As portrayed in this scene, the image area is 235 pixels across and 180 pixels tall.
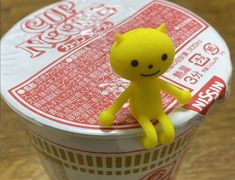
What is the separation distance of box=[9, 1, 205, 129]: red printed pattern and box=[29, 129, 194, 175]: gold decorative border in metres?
0.04

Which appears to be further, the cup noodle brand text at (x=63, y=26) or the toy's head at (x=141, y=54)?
the cup noodle brand text at (x=63, y=26)

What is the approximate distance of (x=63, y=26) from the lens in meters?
0.58

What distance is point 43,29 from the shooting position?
0.57 m

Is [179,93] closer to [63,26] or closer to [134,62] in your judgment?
[134,62]

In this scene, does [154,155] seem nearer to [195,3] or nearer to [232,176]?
[232,176]

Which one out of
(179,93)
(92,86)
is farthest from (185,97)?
(92,86)

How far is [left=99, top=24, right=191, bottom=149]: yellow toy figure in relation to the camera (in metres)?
0.36

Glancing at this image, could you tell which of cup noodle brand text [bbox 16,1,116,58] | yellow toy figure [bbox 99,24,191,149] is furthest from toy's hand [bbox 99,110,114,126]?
cup noodle brand text [bbox 16,1,116,58]

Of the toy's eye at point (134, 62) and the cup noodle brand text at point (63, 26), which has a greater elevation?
the toy's eye at point (134, 62)

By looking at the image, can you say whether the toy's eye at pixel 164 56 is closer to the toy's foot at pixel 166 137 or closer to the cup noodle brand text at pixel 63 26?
the toy's foot at pixel 166 137

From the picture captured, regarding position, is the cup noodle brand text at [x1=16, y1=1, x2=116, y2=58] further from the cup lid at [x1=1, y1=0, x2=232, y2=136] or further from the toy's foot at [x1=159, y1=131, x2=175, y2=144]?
the toy's foot at [x1=159, y1=131, x2=175, y2=144]

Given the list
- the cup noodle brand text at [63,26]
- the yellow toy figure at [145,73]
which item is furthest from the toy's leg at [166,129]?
the cup noodle brand text at [63,26]

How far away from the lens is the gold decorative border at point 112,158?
449 millimetres

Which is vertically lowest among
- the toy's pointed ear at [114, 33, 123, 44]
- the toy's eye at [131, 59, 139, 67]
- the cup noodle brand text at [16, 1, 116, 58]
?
the cup noodle brand text at [16, 1, 116, 58]
